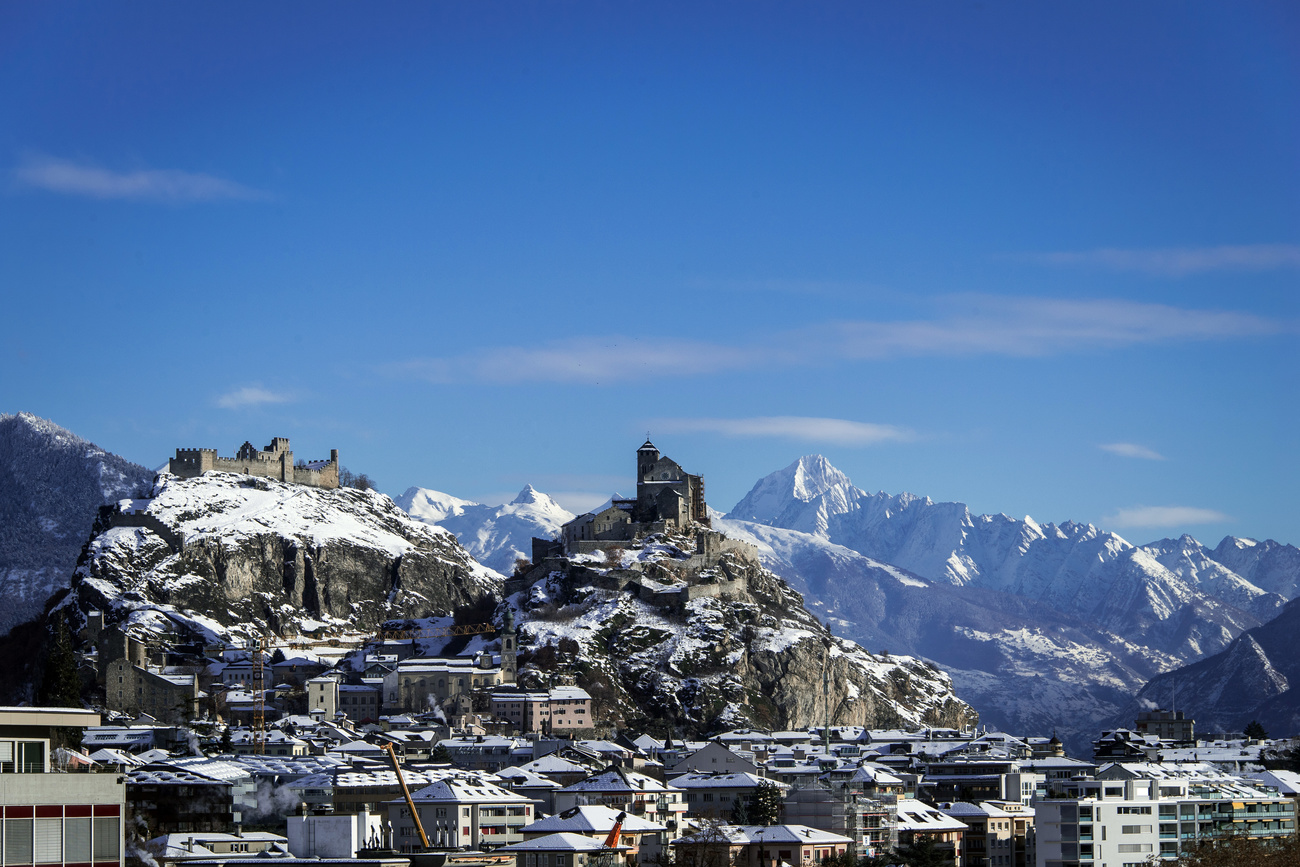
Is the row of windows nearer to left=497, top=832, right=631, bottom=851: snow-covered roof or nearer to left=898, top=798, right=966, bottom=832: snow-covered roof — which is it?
left=497, top=832, right=631, bottom=851: snow-covered roof

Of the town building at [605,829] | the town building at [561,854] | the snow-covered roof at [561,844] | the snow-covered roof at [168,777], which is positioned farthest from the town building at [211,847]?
the snow-covered roof at [168,777]

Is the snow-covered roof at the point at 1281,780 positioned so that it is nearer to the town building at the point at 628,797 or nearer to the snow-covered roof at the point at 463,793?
the town building at the point at 628,797

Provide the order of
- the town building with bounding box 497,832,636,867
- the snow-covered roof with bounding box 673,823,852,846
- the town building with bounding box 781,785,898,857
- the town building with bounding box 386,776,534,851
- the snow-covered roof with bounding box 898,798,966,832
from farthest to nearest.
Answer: the snow-covered roof with bounding box 898,798,966,832 < the town building with bounding box 781,785,898,857 < the snow-covered roof with bounding box 673,823,852,846 < the town building with bounding box 386,776,534,851 < the town building with bounding box 497,832,636,867

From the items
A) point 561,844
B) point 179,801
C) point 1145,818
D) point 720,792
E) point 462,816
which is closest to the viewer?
point 561,844

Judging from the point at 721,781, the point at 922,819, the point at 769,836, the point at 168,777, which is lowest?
the point at 769,836

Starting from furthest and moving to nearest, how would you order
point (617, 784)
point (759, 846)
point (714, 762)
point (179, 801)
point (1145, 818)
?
1. point (714, 762)
2. point (617, 784)
3. point (1145, 818)
4. point (179, 801)
5. point (759, 846)

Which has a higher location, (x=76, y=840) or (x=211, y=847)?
(x=76, y=840)

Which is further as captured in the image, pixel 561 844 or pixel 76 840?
pixel 561 844

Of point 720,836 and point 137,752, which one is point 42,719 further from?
point 137,752

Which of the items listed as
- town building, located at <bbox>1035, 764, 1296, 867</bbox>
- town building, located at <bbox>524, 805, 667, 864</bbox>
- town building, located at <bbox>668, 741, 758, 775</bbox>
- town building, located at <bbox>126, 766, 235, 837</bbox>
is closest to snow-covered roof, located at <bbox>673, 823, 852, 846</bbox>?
town building, located at <bbox>524, 805, 667, 864</bbox>

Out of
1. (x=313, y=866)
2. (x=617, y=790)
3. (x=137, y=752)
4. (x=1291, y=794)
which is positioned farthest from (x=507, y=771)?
(x=313, y=866)

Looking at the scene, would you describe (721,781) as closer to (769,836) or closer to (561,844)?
(769,836)

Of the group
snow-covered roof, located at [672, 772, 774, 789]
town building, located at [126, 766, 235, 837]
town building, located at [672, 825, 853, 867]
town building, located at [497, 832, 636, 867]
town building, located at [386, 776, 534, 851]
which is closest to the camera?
town building, located at [497, 832, 636, 867]

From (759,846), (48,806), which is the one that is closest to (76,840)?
(48,806)
